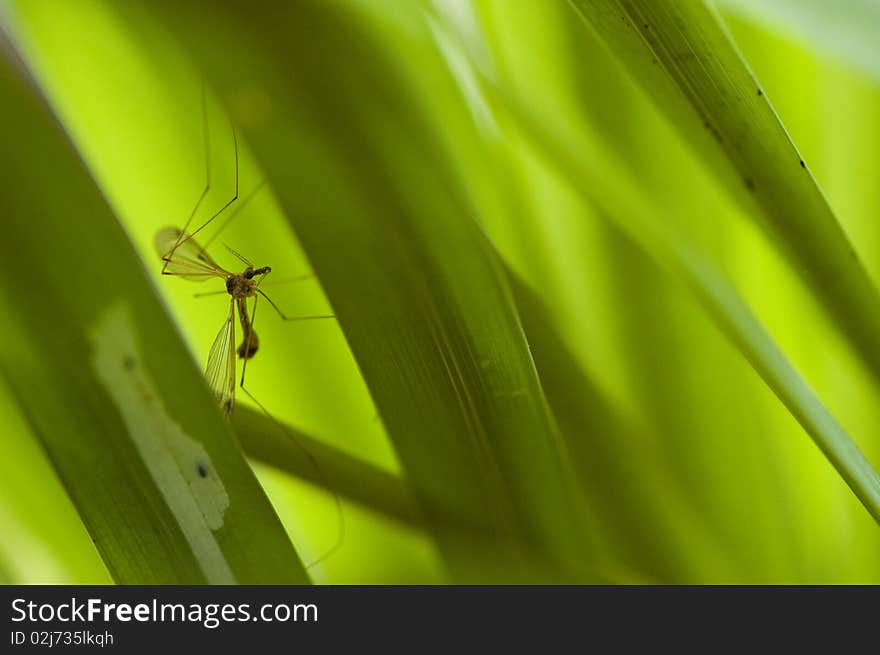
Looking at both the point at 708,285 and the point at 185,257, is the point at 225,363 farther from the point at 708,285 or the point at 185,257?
the point at 708,285

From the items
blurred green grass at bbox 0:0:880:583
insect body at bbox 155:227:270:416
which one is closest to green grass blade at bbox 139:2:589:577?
blurred green grass at bbox 0:0:880:583

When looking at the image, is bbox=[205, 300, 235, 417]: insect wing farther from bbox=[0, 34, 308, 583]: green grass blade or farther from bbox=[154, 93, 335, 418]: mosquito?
bbox=[0, 34, 308, 583]: green grass blade

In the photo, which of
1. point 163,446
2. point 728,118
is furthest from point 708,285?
point 163,446

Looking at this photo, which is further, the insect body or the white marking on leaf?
the insect body

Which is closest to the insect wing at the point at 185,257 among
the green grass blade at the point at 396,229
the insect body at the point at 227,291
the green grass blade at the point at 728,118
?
the insect body at the point at 227,291

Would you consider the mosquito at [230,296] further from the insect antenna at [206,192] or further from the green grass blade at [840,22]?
the green grass blade at [840,22]

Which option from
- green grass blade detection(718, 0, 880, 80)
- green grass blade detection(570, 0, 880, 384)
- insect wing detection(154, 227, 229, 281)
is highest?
green grass blade detection(718, 0, 880, 80)
